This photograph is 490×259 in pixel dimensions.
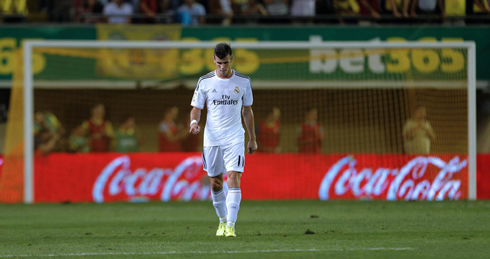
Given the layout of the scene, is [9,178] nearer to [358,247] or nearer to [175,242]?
[175,242]

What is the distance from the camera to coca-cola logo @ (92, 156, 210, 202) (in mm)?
16297

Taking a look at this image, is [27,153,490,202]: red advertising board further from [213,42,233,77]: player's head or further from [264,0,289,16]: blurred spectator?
[213,42,233,77]: player's head

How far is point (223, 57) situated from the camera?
8.20 m

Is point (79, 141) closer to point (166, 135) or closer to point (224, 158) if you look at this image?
point (166, 135)

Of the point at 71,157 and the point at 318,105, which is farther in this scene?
the point at 318,105

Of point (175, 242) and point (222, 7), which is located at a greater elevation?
point (222, 7)

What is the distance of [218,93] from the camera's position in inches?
336

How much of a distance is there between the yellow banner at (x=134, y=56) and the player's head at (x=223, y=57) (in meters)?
10.0

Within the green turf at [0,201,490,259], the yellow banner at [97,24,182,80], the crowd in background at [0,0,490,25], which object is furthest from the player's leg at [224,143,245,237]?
the crowd in background at [0,0,490,25]

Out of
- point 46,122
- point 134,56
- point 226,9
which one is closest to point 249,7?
point 226,9

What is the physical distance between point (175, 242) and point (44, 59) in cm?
1170

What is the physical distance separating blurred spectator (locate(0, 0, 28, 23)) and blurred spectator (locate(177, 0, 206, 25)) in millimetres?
3646

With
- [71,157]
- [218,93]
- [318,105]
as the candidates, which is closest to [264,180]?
[318,105]

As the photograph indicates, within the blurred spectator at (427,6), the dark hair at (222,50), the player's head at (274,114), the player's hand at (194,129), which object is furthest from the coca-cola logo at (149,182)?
the dark hair at (222,50)
